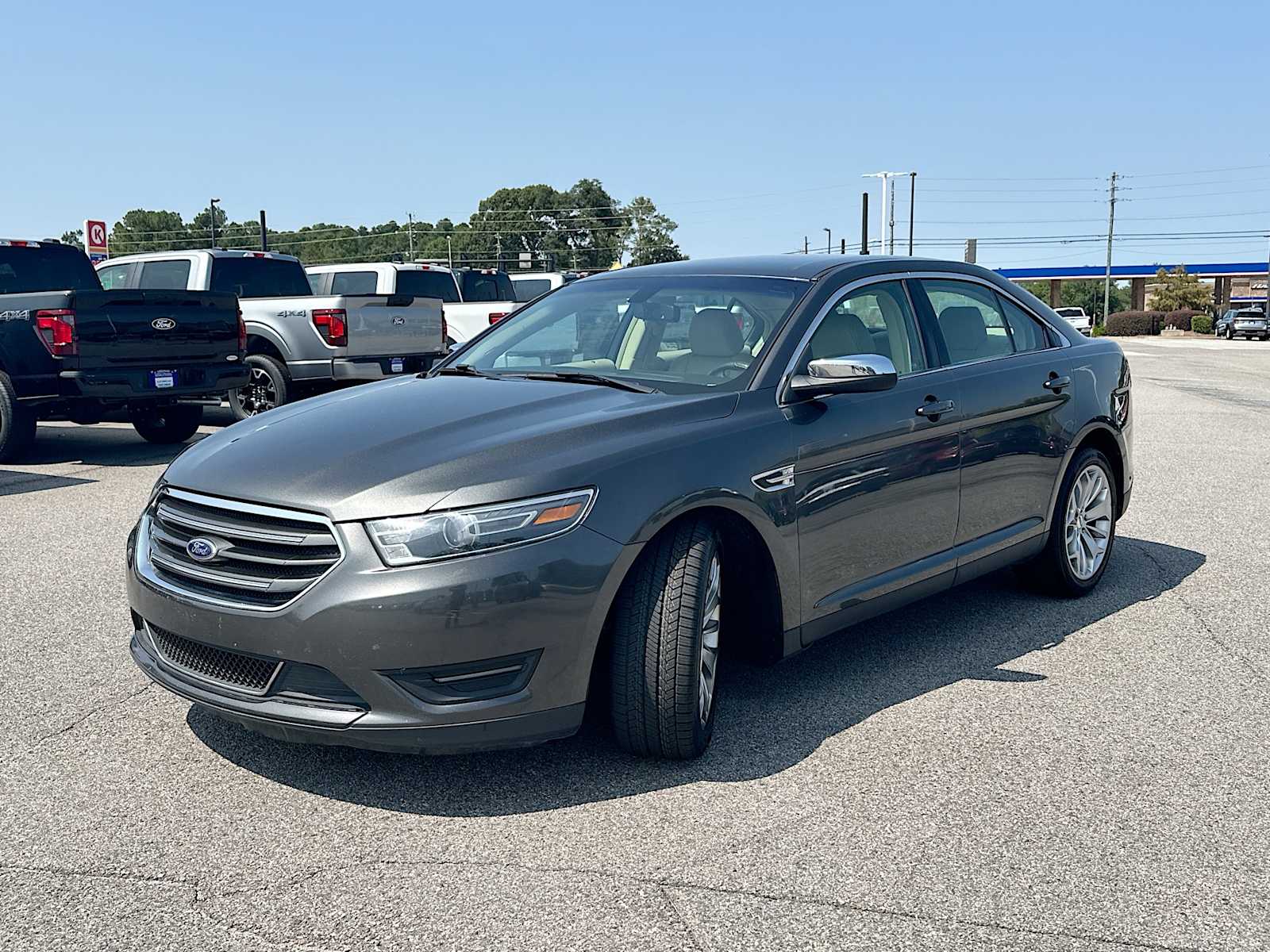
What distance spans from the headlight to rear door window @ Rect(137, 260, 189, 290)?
38.2 ft

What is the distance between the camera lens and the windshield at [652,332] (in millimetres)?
4625

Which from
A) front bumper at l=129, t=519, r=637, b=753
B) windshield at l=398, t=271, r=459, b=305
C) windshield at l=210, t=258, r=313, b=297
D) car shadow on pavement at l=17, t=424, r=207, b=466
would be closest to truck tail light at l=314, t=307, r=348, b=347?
windshield at l=210, t=258, r=313, b=297

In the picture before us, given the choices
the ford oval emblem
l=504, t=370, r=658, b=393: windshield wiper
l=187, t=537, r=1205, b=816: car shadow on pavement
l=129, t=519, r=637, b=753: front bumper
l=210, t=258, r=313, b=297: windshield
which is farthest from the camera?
l=210, t=258, r=313, b=297: windshield

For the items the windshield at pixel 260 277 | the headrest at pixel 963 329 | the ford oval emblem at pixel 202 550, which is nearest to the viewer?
the ford oval emblem at pixel 202 550

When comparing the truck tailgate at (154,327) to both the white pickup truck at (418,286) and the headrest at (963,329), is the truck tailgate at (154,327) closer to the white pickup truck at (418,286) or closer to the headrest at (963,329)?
the white pickup truck at (418,286)

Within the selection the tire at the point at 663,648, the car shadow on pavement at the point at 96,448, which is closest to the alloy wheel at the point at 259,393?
the car shadow on pavement at the point at 96,448

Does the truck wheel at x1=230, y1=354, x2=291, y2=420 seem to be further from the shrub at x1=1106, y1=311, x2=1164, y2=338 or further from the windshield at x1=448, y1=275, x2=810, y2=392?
the shrub at x1=1106, y1=311, x2=1164, y2=338

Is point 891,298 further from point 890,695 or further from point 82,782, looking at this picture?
point 82,782

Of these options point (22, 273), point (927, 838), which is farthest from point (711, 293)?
point (22, 273)

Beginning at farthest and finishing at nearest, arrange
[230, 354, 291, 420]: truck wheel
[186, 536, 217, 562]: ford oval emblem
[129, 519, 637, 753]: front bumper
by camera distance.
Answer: [230, 354, 291, 420]: truck wheel, [186, 536, 217, 562]: ford oval emblem, [129, 519, 637, 753]: front bumper

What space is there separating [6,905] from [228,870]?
1.75 ft

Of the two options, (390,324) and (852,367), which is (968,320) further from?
(390,324)

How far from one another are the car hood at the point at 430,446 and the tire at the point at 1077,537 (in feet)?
7.93

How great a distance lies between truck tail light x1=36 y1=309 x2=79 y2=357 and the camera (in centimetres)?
1063
